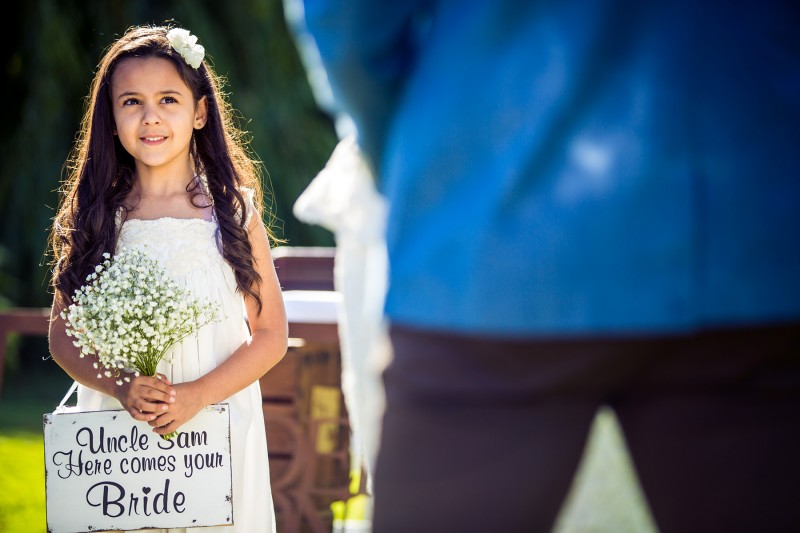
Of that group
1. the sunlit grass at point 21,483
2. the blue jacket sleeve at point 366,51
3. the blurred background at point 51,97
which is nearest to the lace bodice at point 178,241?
the blue jacket sleeve at point 366,51

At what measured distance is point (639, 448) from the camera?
1.02 metres

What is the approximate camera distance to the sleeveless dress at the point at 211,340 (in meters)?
2.18

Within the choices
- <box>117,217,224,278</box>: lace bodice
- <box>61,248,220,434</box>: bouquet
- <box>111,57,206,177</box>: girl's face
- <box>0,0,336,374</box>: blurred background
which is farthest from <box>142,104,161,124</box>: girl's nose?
<box>0,0,336,374</box>: blurred background

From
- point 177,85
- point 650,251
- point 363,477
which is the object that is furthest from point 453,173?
point 363,477

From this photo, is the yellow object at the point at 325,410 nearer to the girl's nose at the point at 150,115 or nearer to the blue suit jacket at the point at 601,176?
the girl's nose at the point at 150,115

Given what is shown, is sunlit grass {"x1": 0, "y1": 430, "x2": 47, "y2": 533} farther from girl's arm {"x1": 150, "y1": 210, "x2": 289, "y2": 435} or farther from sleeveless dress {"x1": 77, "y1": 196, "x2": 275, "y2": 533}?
girl's arm {"x1": 150, "y1": 210, "x2": 289, "y2": 435}

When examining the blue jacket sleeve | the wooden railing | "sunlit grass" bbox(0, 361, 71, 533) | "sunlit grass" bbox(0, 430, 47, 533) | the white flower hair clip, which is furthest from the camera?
"sunlit grass" bbox(0, 361, 71, 533)

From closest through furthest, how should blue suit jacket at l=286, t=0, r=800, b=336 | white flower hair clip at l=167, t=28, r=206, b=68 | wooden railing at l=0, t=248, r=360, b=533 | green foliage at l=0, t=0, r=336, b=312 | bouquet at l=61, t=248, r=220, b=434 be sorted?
blue suit jacket at l=286, t=0, r=800, b=336 < bouquet at l=61, t=248, r=220, b=434 < white flower hair clip at l=167, t=28, r=206, b=68 < wooden railing at l=0, t=248, r=360, b=533 < green foliage at l=0, t=0, r=336, b=312

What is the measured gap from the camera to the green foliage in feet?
21.0

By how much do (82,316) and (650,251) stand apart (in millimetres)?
1361

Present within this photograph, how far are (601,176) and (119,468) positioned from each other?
4.76ft

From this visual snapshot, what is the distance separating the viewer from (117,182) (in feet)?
7.58

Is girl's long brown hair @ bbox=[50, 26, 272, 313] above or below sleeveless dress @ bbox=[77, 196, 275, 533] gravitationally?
above

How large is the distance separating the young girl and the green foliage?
3.83 meters
